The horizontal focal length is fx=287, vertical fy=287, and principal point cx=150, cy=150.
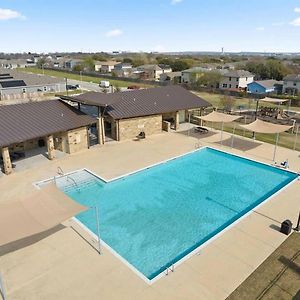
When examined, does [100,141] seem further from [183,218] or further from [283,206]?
[283,206]

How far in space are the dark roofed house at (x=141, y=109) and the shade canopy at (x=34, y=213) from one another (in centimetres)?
1510

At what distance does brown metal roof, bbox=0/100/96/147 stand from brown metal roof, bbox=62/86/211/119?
2.03m

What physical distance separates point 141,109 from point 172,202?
16340 mm

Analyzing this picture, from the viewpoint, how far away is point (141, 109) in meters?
34.6

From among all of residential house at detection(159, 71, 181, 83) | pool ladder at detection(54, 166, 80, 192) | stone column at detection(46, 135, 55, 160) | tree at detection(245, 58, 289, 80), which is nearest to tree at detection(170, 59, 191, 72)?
residential house at detection(159, 71, 181, 83)

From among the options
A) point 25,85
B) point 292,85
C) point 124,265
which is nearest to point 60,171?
point 124,265

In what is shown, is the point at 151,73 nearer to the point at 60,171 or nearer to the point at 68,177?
the point at 60,171

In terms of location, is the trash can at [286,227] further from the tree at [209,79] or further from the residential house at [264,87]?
the tree at [209,79]

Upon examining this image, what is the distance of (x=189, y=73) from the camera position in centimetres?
8600

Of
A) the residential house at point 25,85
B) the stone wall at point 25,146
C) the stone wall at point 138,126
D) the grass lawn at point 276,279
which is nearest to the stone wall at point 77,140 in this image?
the stone wall at point 25,146

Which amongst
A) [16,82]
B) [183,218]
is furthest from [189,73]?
[183,218]

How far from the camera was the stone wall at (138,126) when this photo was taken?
33438 millimetres

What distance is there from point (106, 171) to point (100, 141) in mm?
7463

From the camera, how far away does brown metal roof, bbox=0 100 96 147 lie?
976 inches
